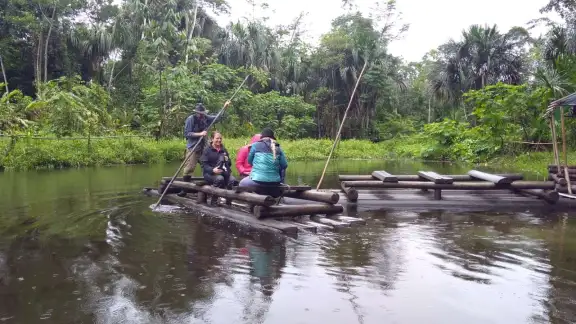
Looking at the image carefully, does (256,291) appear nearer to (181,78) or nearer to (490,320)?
(490,320)

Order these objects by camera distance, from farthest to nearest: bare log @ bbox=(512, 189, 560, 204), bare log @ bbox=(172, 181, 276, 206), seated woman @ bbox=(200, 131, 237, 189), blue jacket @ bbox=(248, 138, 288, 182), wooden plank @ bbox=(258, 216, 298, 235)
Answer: bare log @ bbox=(512, 189, 560, 204), seated woman @ bbox=(200, 131, 237, 189), blue jacket @ bbox=(248, 138, 288, 182), bare log @ bbox=(172, 181, 276, 206), wooden plank @ bbox=(258, 216, 298, 235)

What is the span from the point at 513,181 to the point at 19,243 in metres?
8.25

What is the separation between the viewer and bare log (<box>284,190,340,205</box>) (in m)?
7.52

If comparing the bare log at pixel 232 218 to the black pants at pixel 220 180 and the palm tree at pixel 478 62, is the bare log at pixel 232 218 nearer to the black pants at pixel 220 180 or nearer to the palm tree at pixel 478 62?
the black pants at pixel 220 180

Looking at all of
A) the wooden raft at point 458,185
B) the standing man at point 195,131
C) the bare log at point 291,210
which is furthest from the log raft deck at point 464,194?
the standing man at point 195,131

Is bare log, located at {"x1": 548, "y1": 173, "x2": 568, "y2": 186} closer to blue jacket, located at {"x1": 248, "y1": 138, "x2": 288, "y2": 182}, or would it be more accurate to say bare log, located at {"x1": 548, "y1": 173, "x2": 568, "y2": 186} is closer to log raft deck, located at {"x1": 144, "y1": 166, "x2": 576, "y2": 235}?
log raft deck, located at {"x1": 144, "y1": 166, "x2": 576, "y2": 235}

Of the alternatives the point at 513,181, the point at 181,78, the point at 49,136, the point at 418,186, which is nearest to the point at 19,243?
the point at 418,186

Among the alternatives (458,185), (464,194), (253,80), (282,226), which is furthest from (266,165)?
(253,80)

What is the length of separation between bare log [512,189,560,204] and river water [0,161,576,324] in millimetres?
895

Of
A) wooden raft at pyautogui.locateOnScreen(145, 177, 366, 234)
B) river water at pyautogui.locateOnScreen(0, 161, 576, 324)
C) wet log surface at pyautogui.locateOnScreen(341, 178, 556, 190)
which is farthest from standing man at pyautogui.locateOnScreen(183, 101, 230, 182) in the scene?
wet log surface at pyautogui.locateOnScreen(341, 178, 556, 190)

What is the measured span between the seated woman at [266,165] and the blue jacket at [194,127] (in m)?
2.41

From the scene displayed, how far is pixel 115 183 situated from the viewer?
44.1 ft

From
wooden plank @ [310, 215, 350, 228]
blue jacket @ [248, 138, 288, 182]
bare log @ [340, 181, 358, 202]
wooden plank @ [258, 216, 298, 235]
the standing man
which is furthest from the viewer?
the standing man

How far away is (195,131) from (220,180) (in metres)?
1.69
